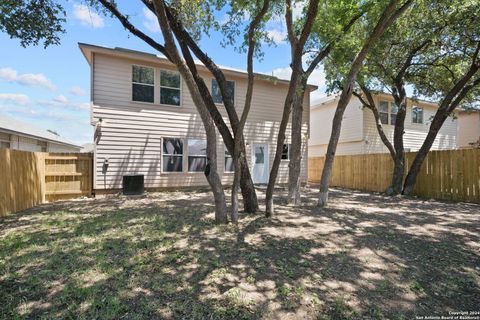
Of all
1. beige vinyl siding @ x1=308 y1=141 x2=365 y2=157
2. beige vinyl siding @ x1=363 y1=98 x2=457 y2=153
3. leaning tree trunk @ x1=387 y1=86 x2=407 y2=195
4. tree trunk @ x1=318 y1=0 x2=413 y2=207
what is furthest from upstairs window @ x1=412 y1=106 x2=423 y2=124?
tree trunk @ x1=318 y1=0 x2=413 y2=207

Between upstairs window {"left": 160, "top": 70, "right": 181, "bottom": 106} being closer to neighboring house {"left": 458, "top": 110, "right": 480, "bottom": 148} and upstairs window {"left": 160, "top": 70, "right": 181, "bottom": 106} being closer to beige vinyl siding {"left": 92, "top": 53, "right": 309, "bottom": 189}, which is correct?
beige vinyl siding {"left": 92, "top": 53, "right": 309, "bottom": 189}

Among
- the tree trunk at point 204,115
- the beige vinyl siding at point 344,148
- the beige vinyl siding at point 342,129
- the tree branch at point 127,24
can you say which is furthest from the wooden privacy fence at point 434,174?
the tree branch at point 127,24

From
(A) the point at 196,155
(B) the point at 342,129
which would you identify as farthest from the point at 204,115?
(B) the point at 342,129

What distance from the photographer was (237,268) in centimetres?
345

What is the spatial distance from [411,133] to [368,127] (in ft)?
10.5

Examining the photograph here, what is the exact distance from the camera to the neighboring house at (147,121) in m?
9.96

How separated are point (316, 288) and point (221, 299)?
3.51 ft

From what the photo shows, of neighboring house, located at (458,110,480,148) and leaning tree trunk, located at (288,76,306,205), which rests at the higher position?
neighboring house, located at (458,110,480,148)

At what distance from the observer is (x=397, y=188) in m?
10.9

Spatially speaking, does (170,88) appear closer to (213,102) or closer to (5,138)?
(213,102)

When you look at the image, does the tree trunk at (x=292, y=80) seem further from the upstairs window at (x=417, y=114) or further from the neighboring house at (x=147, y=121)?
the upstairs window at (x=417, y=114)

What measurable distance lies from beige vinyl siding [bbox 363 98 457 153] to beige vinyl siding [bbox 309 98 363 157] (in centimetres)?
45

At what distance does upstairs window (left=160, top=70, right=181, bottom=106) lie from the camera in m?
11.1

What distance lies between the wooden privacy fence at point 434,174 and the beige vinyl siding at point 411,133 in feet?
8.42
